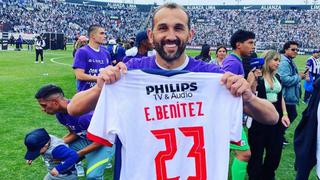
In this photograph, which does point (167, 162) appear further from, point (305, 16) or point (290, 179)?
point (305, 16)

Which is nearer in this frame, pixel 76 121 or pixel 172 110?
pixel 172 110

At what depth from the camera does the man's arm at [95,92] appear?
2.70 metres

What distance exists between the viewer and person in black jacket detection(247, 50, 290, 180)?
5746 mm

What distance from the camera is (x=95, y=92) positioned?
109 inches

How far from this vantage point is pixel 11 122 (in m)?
9.94

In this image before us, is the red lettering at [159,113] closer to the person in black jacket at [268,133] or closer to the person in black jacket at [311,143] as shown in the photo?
the person in black jacket at [311,143]

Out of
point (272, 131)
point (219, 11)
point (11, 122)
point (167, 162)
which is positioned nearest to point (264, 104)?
point (167, 162)

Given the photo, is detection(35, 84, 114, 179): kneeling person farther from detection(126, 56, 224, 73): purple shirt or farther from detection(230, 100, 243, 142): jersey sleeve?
detection(230, 100, 243, 142): jersey sleeve

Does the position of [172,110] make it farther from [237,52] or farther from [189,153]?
[237,52]

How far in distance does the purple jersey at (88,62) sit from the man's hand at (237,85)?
4.09m

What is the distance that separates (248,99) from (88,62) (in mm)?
4362

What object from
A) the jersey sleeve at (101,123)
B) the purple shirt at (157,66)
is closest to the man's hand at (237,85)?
the purple shirt at (157,66)

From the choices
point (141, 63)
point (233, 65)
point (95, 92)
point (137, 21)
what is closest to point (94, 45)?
point (233, 65)

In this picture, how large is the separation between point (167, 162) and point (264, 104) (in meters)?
0.80
